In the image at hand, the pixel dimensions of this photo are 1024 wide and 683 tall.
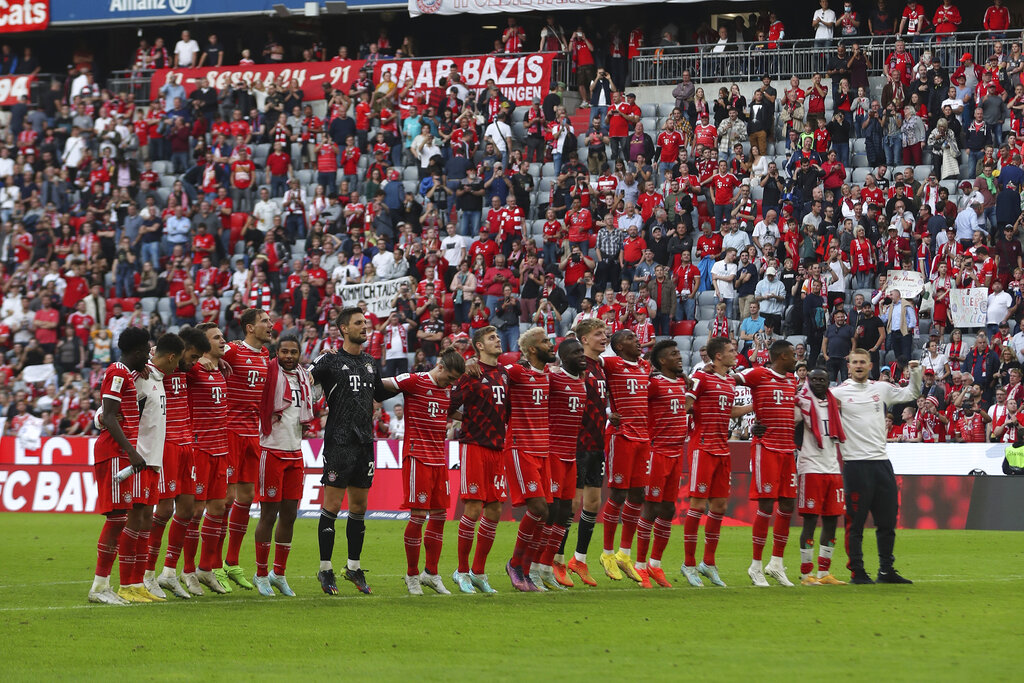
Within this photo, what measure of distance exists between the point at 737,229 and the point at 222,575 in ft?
55.6

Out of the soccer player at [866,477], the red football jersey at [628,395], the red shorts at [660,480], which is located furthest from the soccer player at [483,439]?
the soccer player at [866,477]

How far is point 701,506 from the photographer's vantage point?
52.9 feet

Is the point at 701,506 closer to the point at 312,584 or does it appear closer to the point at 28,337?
the point at 312,584

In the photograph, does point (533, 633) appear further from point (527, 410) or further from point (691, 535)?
point (691, 535)

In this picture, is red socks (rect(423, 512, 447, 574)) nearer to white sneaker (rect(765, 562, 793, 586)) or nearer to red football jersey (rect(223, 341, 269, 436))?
red football jersey (rect(223, 341, 269, 436))

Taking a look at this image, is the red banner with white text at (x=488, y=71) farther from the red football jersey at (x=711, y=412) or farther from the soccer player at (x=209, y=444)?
the soccer player at (x=209, y=444)

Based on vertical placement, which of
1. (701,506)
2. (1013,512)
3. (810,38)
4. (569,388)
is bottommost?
(1013,512)

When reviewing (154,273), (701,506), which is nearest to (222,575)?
(701,506)

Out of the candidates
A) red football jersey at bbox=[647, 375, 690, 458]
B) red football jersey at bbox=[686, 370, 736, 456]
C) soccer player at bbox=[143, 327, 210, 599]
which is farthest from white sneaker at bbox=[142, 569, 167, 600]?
red football jersey at bbox=[686, 370, 736, 456]

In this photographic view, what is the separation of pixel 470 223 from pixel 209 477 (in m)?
19.0

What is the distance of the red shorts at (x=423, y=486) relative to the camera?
14531 mm

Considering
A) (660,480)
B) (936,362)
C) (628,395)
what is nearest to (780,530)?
(660,480)

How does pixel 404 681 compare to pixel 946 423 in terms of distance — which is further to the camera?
pixel 946 423

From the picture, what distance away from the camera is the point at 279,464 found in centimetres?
1490
